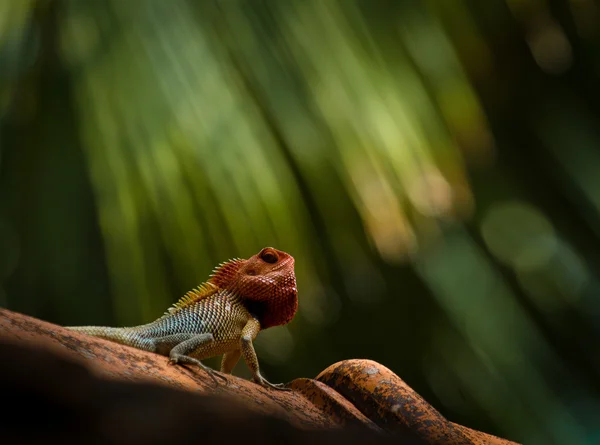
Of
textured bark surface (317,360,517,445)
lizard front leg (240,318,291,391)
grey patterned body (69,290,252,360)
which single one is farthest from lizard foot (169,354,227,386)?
textured bark surface (317,360,517,445)

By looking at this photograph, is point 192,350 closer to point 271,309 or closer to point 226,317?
point 226,317

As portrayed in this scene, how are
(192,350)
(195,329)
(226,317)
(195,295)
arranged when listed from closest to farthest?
(192,350), (195,329), (226,317), (195,295)

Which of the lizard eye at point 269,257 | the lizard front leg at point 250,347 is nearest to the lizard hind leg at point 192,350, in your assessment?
the lizard front leg at point 250,347

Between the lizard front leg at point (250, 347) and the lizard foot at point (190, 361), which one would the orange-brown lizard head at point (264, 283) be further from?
the lizard foot at point (190, 361)

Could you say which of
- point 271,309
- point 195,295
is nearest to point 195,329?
point 195,295

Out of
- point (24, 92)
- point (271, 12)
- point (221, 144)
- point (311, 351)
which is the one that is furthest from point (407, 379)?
point (24, 92)

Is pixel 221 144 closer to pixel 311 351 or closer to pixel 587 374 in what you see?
pixel 311 351
